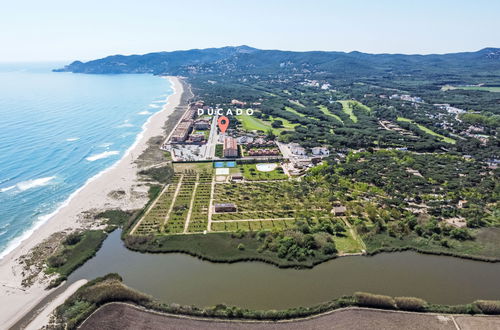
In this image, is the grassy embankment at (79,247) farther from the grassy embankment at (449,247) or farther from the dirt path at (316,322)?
the grassy embankment at (449,247)

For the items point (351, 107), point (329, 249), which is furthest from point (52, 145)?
point (351, 107)

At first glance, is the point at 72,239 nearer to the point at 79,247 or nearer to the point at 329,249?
the point at 79,247

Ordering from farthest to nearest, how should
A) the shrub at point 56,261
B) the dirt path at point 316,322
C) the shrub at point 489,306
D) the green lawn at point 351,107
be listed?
the green lawn at point 351,107, the shrub at point 56,261, the shrub at point 489,306, the dirt path at point 316,322

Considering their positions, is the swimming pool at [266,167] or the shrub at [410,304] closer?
the shrub at [410,304]

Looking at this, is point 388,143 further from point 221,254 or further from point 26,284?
point 26,284

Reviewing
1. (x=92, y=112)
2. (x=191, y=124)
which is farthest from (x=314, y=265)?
(x=92, y=112)

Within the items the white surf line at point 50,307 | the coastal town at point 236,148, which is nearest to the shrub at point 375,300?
the white surf line at point 50,307
